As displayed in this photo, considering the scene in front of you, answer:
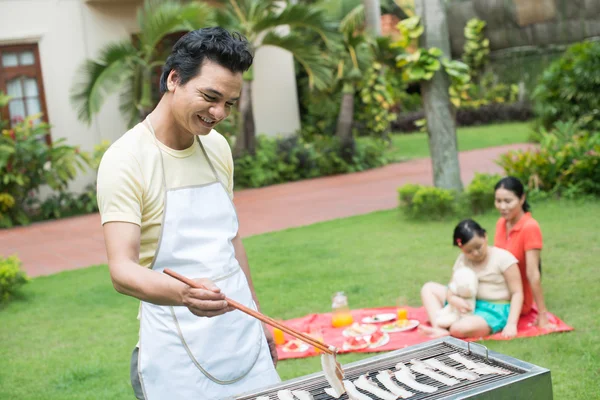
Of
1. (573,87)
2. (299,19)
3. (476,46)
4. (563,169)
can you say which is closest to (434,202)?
(563,169)

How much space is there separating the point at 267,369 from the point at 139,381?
427mm

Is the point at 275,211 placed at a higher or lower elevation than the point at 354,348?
higher

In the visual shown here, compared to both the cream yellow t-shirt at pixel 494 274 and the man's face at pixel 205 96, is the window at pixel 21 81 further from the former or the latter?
the man's face at pixel 205 96

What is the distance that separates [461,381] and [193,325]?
855 mm

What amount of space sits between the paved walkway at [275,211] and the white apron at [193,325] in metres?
5.81

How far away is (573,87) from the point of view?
12234 millimetres

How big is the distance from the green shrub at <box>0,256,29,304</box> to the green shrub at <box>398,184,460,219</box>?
415cm

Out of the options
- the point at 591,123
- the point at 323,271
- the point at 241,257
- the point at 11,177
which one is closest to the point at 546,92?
the point at 591,123

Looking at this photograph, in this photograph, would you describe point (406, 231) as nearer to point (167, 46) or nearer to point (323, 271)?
point (323, 271)

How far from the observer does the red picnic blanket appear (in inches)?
185

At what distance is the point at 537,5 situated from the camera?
1930 cm

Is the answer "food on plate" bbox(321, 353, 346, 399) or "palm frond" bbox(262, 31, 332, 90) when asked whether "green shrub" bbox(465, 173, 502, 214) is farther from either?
"food on plate" bbox(321, 353, 346, 399)

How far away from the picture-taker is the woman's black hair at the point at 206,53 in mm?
2195

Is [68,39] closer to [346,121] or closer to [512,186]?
[346,121]
